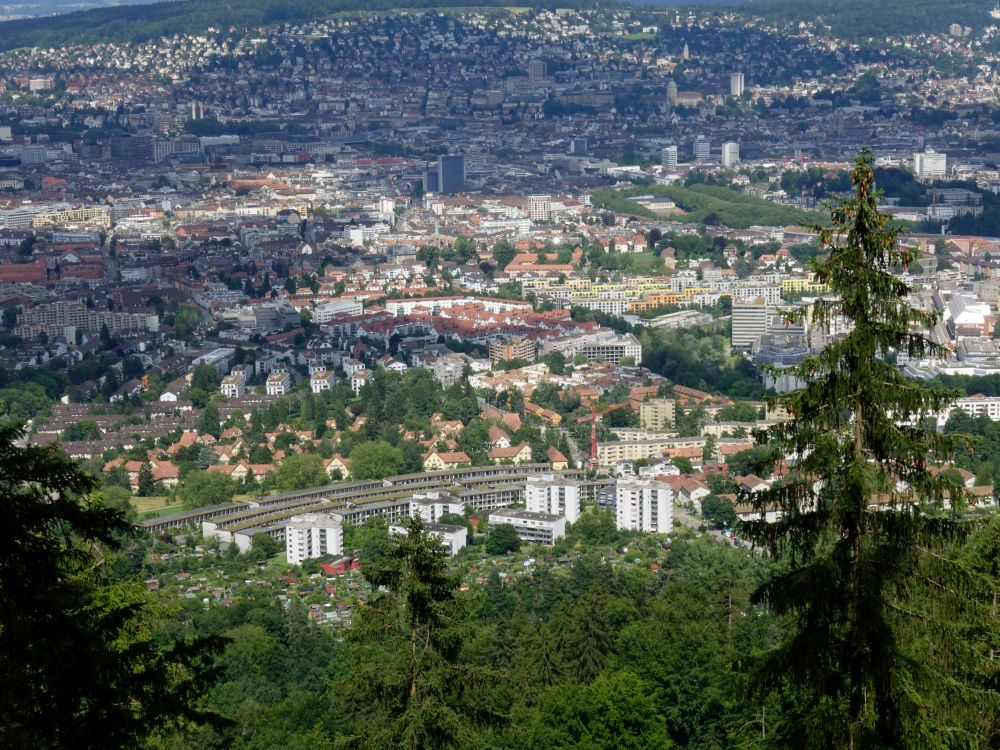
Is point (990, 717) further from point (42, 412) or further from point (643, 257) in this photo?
point (643, 257)

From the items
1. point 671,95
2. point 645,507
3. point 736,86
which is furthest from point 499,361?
point 736,86

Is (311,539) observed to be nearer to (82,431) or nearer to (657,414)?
(82,431)

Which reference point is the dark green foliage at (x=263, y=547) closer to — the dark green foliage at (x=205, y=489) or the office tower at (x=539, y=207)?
the dark green foliage at (x=205, y=489)

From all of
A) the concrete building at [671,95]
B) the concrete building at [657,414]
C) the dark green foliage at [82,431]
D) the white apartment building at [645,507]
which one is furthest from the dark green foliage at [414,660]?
the concrete building at [671,95]

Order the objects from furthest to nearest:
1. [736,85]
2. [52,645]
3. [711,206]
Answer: [736,85]
[711,206]
[52,645]

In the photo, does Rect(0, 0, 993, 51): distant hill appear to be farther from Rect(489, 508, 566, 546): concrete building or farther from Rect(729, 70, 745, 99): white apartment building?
Rect(489, 508, 566, 546): concrete building

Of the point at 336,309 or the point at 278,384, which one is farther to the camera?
the point at 336,309
